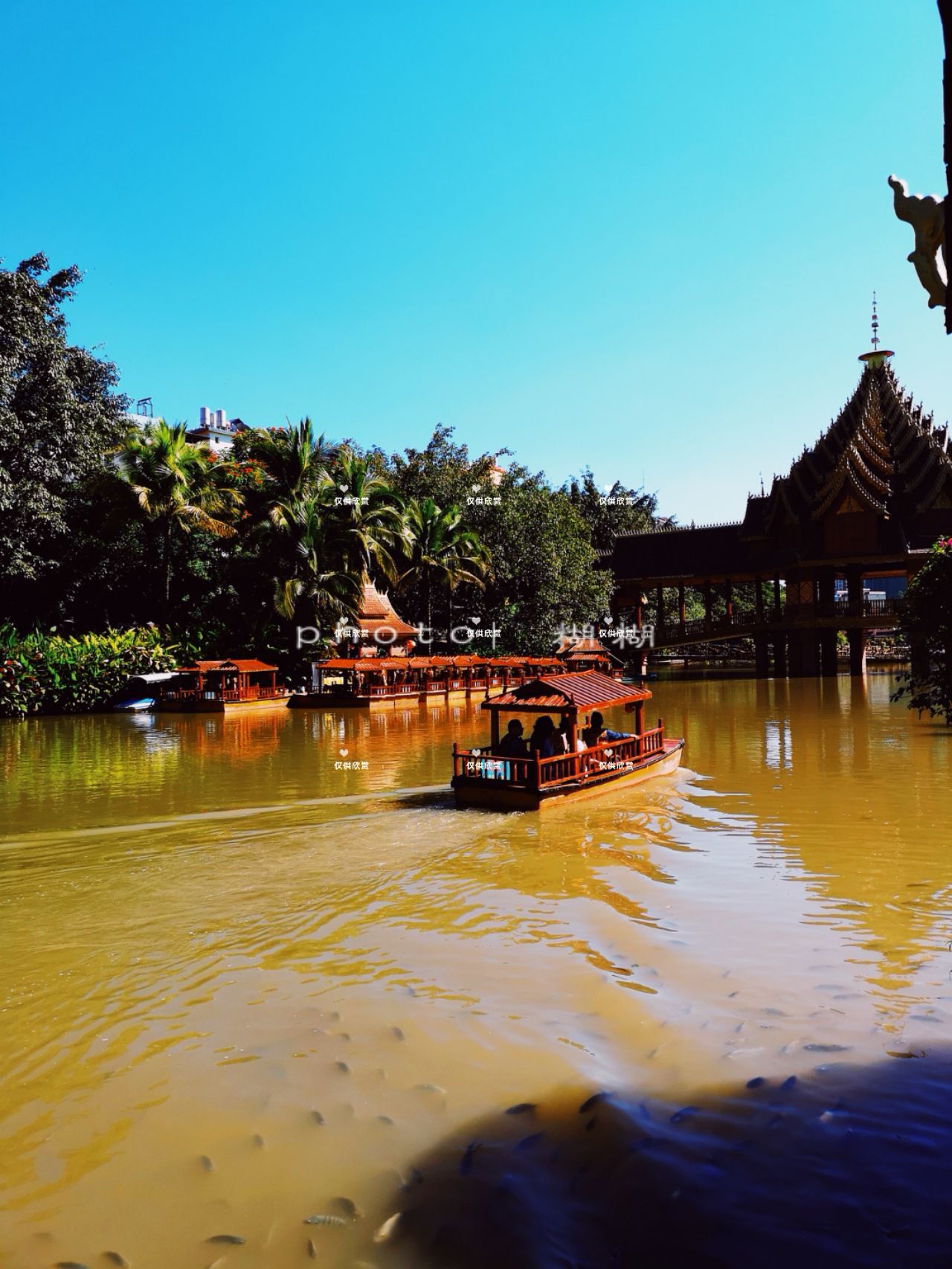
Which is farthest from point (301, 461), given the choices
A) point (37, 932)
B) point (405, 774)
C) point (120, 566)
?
point (37, 932)

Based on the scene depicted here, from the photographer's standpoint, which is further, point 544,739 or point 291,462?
point 291,462

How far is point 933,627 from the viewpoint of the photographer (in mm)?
7664

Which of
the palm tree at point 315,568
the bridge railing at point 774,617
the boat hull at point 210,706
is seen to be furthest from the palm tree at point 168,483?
the bridge railing at point 774,617

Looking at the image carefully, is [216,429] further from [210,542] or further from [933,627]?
[933,627]

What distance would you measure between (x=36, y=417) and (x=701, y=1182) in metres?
33.6

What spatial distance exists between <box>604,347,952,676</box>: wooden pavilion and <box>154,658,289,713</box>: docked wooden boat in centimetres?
1894

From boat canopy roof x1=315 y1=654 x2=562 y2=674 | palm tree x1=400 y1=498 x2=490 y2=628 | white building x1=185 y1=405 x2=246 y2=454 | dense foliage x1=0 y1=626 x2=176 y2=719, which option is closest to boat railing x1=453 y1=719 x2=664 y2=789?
boat canopy roof x1=315 y1=654 x2=562 y2=674

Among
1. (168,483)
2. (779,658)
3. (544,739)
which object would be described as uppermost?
(168,483)

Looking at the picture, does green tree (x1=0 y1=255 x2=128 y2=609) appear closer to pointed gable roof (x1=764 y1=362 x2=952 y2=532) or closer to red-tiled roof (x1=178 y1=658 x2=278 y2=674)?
red-tiled roof (x1=178 y1=658 x2=278 y2=674)

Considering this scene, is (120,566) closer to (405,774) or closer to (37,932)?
(405,774)

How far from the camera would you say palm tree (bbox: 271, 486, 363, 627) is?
36312mm

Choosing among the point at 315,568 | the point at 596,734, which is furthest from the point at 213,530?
the point at 596,734

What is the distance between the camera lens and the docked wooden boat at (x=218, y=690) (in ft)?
103

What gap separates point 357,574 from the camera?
3859cm
